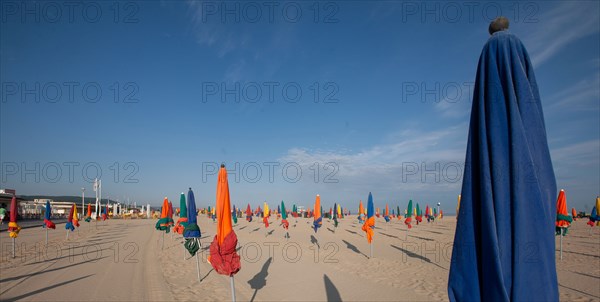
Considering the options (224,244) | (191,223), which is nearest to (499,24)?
(224,244)

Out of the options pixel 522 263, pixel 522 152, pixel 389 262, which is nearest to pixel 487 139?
pixel 522 152

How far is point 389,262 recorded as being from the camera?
1301cm

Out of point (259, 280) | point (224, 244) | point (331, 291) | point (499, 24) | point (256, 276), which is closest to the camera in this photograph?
point (499, 24)

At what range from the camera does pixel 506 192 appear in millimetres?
1987

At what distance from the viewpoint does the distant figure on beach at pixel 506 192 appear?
6.19 feet

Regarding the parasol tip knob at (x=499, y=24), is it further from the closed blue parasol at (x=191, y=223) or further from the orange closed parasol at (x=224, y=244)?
the closed blue parasol at (x=191, y=223)

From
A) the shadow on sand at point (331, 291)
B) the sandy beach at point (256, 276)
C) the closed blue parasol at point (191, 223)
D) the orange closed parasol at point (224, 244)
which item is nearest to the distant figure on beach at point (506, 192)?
the orange closed parasol at point (224, 244)

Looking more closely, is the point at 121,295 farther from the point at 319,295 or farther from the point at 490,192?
the point at 490,192

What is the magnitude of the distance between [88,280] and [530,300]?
12456 mm

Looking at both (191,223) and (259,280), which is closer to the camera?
(259,280)

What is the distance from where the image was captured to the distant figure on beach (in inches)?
74.3

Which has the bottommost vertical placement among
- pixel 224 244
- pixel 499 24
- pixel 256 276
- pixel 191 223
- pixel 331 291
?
pixel 256 276

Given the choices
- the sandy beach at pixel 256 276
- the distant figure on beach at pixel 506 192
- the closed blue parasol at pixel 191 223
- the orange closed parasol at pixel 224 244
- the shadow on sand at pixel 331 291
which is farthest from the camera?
the closed blue parasol at pixel 191 223

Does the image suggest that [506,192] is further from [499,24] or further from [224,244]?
[224,244]
